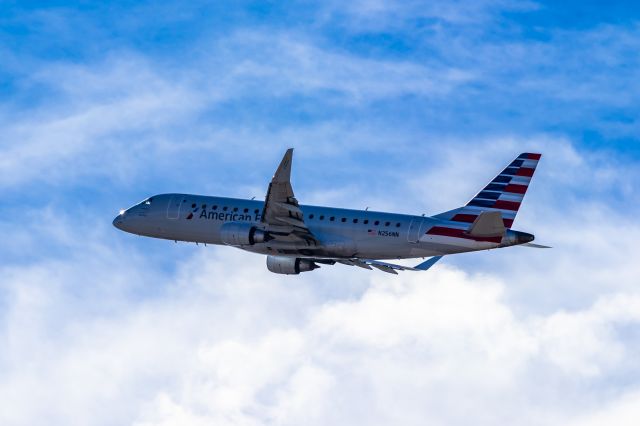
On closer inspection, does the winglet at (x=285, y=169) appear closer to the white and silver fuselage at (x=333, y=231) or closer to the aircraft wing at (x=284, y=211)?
the aircraft wing at (x=284, y=211)

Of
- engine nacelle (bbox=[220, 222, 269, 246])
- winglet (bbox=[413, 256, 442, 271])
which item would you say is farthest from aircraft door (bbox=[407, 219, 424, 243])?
engine nacelle (bbox=[220, 222, 269, 246])

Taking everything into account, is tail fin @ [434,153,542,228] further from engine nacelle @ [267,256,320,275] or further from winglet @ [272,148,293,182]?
winglet @ [272,148,293,182]

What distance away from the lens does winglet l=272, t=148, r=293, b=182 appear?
5350cm

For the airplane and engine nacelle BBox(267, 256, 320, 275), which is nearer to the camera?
the airplane

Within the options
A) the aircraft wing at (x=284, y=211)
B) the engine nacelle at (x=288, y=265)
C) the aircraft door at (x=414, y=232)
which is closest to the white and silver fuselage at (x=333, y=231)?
the aircraft door at (x=414, y=232)

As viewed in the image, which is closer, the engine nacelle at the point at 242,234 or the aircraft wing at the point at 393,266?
the engine nacelle at the point at 242,234

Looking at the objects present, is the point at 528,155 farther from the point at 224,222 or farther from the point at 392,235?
the point at 224,222

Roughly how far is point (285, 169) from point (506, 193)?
12.9m

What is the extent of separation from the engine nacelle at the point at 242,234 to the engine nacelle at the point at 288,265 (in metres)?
4.66

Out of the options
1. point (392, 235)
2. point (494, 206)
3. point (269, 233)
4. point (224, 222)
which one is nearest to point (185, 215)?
point (224, 222)

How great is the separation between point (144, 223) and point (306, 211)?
11196mm

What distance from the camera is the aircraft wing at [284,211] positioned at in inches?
2136

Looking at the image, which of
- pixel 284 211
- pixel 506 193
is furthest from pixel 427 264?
pixel 284 211

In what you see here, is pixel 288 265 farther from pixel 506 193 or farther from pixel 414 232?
pixel 506 193
